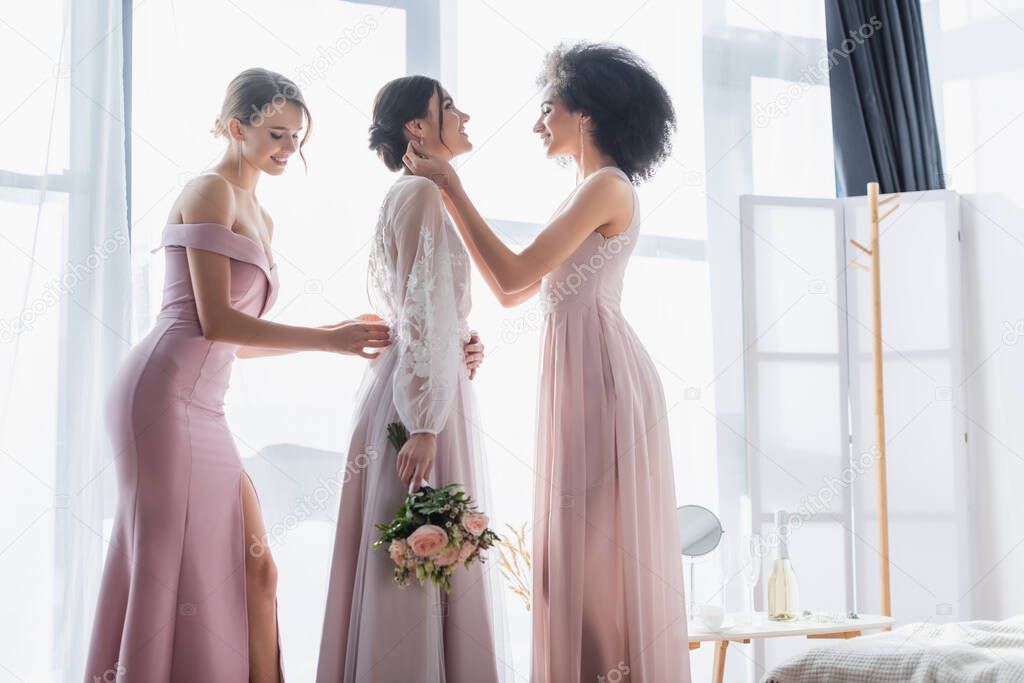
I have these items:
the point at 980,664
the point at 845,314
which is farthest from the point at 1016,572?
the point at 980,664

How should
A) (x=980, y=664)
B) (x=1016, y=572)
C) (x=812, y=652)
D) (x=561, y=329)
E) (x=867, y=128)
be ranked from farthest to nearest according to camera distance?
(x=867, y=128) < (x=1016, y=572) < (x=561, y=329) < (x=812, y=652) < (x=980, y=664)

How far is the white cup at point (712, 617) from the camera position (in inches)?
105

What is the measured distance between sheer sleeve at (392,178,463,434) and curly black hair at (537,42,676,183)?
611 mm

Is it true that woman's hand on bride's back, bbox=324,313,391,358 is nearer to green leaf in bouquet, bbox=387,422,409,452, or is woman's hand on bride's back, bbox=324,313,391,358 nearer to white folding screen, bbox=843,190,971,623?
green leaf in bouquet, bbox=387,422,409,452

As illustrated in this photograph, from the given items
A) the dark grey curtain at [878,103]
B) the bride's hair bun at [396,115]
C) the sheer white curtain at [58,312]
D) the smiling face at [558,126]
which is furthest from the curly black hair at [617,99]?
the dark grey curtain at [878,103]

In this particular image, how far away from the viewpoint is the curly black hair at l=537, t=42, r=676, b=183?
93.6 inches

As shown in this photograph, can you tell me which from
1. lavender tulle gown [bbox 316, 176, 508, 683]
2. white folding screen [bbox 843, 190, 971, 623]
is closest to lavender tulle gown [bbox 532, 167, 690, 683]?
lavender tulle gown [bbox 316, 176, 508, 683]

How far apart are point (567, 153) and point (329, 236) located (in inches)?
33.4

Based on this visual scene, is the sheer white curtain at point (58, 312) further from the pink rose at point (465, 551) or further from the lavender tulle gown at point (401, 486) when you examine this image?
the pink rose at point (465, 551)

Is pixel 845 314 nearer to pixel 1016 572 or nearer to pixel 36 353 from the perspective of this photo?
pixel 1016 572

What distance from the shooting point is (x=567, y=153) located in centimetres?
247

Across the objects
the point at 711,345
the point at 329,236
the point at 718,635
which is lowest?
the point at 718,635

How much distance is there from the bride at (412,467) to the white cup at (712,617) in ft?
3.05

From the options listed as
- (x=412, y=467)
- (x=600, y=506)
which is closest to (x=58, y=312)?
(x=412, y=467)
